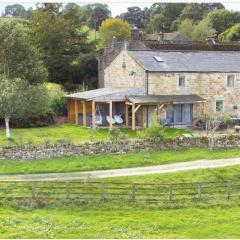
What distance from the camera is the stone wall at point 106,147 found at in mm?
31859

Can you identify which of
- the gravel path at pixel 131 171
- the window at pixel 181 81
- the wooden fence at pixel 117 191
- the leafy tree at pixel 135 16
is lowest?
the wooden fence at pixel 117 191

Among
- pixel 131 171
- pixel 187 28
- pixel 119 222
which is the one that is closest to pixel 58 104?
pixel 131 171

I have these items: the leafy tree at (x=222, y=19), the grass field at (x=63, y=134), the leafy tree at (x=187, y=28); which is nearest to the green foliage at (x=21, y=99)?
the grass field at (x=63, y=134)

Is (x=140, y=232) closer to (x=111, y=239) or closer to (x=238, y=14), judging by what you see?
(x=111, y=239)

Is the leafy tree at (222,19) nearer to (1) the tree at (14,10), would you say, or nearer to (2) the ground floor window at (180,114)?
(2) the ground floor window at (180,114)

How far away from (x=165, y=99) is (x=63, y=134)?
27.9 ft

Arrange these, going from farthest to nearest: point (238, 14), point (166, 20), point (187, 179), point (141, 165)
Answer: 1. point (166, 20)
2. point (238, 14)
3. point (141, 165)
4. point (187, 179)

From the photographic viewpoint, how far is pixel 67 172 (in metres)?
29.6

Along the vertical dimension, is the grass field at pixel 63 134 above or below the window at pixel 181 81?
below

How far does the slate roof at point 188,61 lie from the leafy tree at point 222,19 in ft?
197

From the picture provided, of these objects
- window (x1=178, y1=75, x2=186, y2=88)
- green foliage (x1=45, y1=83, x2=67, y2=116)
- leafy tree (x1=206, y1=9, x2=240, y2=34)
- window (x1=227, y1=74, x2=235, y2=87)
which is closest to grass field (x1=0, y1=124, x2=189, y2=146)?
window (x1=178, y1=75, x2=186, y2=88)

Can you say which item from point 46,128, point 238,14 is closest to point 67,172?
point 46,128

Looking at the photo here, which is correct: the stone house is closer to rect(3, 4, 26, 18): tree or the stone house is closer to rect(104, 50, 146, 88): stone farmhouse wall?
rect(104, 50, 146, 88): stone farmhouse wall

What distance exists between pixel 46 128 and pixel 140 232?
23.0 m
